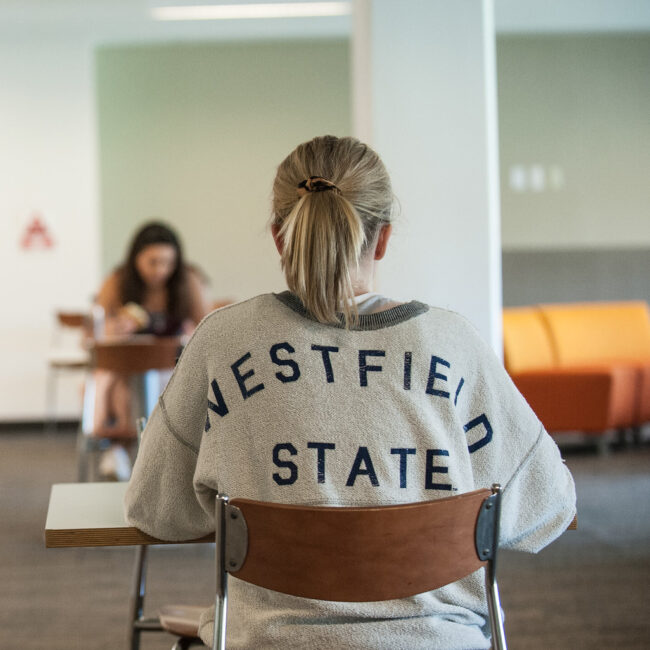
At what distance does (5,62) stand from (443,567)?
6732 millimetres

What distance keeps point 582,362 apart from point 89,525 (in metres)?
5.28

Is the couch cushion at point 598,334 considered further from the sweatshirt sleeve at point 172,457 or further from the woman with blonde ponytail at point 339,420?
the sweatshirt sleeve at point 172,457

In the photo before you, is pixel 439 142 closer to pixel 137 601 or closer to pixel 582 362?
pixel 137 601

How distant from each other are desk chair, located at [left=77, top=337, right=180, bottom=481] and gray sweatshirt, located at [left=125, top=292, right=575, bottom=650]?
7.36 ft

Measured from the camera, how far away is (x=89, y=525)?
1431 millimetres

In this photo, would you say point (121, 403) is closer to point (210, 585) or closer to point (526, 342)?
point (210, 585)

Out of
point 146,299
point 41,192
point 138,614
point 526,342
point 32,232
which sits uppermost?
point 41,192

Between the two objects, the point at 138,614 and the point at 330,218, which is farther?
the point at 138,614

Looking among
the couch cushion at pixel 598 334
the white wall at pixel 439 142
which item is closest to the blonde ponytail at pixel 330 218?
the white wall at pixel 439 142

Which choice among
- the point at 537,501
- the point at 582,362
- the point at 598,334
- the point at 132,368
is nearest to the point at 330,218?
the point at 537,501

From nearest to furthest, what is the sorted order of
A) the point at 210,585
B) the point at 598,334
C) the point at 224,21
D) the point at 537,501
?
the point at 537,501 → the point at 210,585 → the point at 598,334 → the point at 224,21

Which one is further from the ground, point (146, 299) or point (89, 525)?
point (146, 299)

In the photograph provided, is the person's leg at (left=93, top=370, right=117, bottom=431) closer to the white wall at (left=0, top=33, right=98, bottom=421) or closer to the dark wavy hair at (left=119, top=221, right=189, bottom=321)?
the dark wavy hair at (left=119, top=221, right=189, bottom=321)

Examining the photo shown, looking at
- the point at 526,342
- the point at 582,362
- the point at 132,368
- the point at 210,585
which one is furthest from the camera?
the point at 582,362
